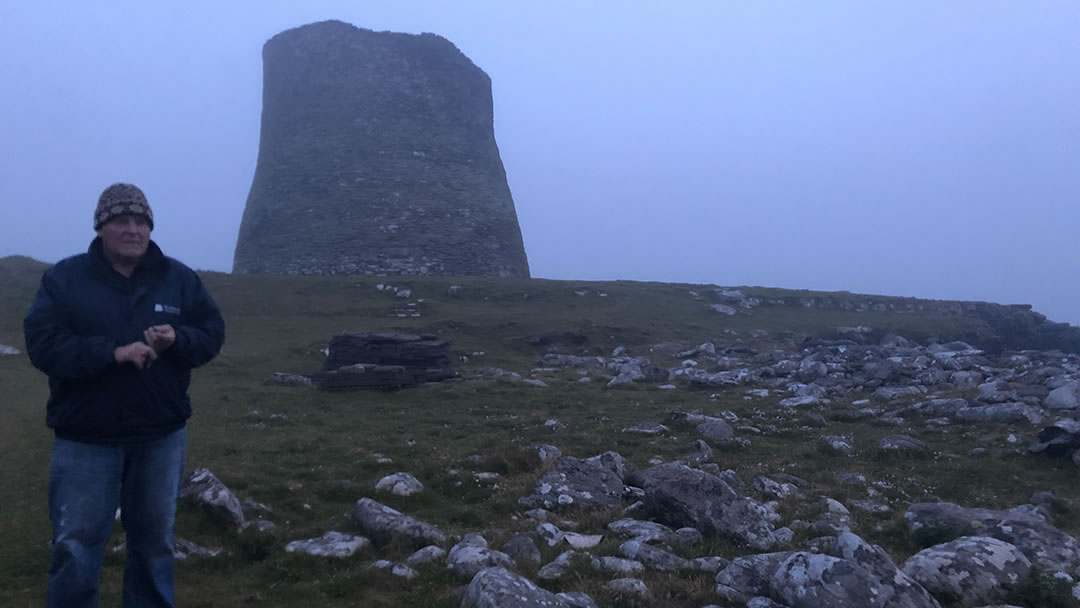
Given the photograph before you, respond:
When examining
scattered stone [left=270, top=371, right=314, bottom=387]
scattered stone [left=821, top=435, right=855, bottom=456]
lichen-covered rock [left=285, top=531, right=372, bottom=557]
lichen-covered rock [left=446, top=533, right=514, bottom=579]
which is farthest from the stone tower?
lichen-covered rock [left=446, top=533, right=514, bottom=579]

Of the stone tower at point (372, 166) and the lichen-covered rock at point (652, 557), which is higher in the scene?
the stone tower at point (372, 166)

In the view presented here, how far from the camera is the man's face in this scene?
3568 millimetres

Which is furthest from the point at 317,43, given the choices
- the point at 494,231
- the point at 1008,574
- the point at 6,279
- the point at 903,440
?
the point at 1008,574

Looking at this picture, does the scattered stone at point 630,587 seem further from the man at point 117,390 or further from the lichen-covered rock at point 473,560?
the man at point 117,390

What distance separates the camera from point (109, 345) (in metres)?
3.28

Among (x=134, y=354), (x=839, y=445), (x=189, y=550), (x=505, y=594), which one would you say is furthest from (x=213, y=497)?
(x=839, y=445)

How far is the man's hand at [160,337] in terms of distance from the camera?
338cm

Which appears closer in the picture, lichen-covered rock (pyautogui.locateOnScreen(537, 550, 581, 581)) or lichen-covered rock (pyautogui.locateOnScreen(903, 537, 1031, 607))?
lichen-covered rock (pyautogui.locateOnScreen(903, 537, 1031, 607))

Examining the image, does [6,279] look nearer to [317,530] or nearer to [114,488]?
[317,530]

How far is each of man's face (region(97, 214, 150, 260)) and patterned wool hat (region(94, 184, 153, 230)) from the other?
0.02m

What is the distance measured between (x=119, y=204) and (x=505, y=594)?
2.59m

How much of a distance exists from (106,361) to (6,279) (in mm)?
20589

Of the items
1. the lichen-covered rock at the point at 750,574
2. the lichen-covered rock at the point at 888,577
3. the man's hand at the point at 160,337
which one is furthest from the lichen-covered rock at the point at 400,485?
the lichen-covered rock at the point at 888,577

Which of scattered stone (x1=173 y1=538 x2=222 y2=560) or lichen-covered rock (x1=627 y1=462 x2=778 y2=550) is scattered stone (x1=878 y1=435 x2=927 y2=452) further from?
scattered stone (x1=173 y1=538 x2=222 y2=560)
